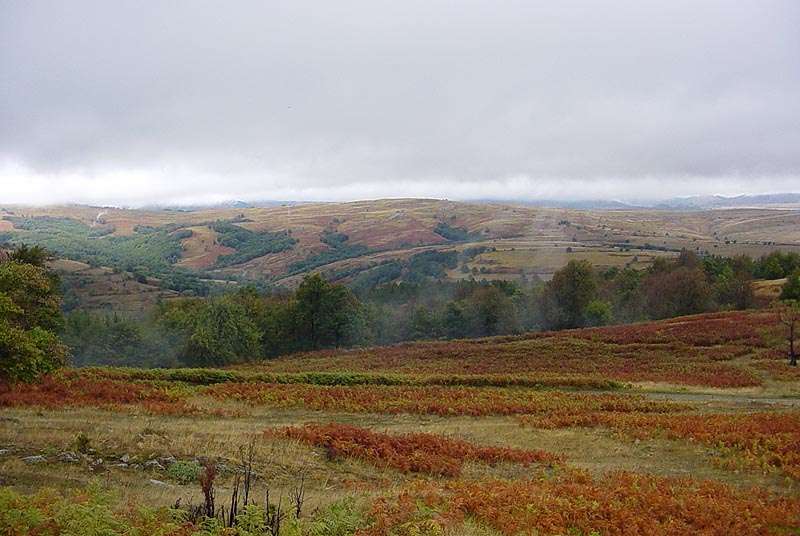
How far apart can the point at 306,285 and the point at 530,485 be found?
57679 mm

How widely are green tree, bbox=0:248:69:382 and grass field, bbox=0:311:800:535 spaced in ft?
4.95

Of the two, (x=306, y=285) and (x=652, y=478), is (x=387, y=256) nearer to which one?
(x=306, y=285)

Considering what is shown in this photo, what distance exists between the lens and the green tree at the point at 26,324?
18.7 meters

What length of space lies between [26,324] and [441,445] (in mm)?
25778

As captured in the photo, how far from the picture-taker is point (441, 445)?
16844 mm

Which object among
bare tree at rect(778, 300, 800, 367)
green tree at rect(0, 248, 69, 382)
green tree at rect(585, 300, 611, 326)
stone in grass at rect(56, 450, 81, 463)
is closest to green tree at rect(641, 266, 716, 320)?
green tree at rect(585, 300, 611, 326)

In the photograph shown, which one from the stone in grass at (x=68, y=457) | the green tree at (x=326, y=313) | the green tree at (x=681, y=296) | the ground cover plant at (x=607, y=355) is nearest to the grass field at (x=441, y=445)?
the stone in grass at (x=68, y=457)

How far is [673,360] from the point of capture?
42.2 m

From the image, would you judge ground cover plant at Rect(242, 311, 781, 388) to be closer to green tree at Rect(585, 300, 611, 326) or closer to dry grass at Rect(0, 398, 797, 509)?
dry grass at Rect(0, 398, 797, 509)

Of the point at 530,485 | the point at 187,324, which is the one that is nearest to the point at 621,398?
the point at 530,485

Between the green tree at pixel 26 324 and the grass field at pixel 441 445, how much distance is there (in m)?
1.51

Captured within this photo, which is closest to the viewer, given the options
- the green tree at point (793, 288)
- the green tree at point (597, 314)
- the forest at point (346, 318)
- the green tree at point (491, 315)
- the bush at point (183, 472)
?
the bush at point (183, 472)

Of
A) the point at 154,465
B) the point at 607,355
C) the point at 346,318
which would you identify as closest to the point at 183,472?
the point at 154,465

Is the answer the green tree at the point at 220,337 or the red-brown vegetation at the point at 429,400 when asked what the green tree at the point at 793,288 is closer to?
the red-brown vegetation at the point at 429,400
